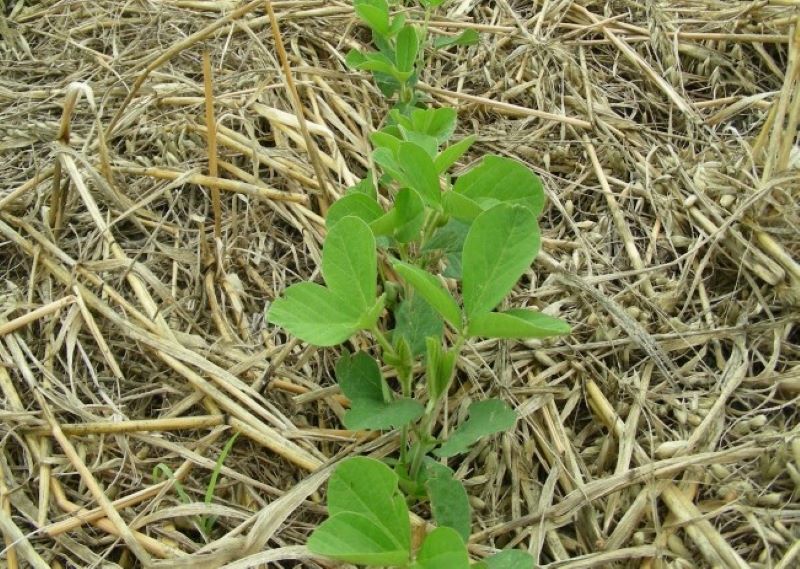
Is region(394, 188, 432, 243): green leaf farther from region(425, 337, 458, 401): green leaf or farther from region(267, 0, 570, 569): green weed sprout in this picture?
region(425, 337, 458, 401): green leaf

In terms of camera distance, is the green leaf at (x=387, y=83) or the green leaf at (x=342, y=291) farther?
the green leaf at (x=387, y=83)

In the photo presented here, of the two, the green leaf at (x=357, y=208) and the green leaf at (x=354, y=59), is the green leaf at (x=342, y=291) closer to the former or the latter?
the green leaf at (x=357, y=208)

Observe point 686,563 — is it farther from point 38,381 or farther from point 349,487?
point 38,381

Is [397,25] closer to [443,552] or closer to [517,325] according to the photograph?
[517,325]

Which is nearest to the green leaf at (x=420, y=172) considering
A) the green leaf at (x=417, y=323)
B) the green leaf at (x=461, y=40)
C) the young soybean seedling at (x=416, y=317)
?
the young soybean seedling at (x=416, y=317)

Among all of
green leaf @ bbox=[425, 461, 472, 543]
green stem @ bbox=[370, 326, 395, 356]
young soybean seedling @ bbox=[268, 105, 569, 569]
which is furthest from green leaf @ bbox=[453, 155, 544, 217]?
green leaf @ bbox=[425, 461, 472, 543]

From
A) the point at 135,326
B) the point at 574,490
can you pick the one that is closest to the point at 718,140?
the point at 574,490

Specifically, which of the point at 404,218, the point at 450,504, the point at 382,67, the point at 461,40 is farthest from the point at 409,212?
the point at 461,40
